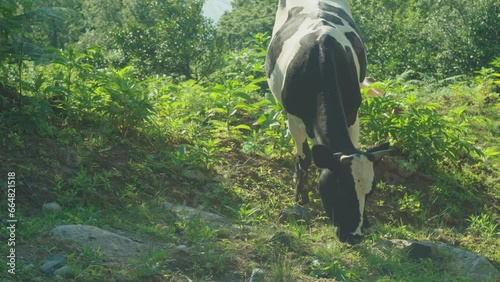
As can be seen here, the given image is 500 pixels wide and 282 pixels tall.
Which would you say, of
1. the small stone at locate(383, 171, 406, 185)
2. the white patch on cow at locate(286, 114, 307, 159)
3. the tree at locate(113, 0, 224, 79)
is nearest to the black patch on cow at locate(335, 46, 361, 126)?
the white patch on cow at locate(286, 114, 307, 159)

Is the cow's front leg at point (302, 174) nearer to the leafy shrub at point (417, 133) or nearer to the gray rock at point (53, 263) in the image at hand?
the leafy shrub at point (417, 133)

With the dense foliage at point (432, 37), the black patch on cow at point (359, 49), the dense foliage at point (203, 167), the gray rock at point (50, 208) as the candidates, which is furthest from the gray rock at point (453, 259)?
the dense foliage at point (432, 37)

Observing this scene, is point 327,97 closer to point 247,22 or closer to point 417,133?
point 417,133

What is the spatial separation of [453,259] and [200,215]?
2354mm

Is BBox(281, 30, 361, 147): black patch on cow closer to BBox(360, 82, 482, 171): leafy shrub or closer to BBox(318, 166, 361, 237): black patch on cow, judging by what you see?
BBox(318, 166, 361, 237): black patch on cow

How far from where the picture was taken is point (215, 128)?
946 cm

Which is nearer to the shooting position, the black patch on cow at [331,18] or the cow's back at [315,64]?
the cow's back at [315,64]

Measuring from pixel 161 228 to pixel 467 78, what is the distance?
28.9 ft

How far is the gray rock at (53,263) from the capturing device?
5.32 m

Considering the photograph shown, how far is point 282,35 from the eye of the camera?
842cm

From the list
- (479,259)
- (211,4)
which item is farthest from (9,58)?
(211,4)

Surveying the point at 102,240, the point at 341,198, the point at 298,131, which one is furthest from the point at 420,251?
the point at 102,240

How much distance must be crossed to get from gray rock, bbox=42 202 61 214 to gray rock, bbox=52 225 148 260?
617 millimetres

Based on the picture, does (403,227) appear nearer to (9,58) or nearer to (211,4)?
(9,58)
